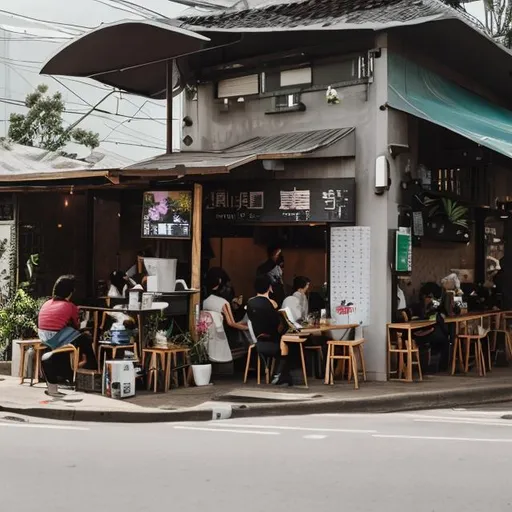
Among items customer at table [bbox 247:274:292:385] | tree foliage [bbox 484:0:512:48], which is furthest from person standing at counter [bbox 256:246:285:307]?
tree foliage [bbox 484:0:512:48]

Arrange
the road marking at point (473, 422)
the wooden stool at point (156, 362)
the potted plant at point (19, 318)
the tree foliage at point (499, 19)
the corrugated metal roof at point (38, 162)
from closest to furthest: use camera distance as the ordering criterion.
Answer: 1. the road marking at point (473, 422)
2. the wooden stool at point (156, 362)
3. the potted plant at point (19, 318)
4. the corrugated metal roof at point (38, 162)
5. the tree foliage at point (499, 19)

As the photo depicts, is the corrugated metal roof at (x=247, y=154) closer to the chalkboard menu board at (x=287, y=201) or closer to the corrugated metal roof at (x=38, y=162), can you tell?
the chalkboard menu board at (x=287, y=201)

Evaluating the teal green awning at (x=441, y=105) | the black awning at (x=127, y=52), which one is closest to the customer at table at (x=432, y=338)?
the teal green awning at (x=441, y=105)

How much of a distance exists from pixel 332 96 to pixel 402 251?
8.58 ft

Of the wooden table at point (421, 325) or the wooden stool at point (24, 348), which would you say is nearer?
the wooden table at point (421, 325)

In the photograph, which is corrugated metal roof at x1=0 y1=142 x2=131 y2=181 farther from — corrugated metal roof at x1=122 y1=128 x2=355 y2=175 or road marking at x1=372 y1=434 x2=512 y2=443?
road marking at x1=372 y1=434 x2=512 y2=443

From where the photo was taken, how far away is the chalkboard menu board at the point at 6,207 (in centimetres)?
1409

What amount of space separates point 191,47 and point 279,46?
1.46 meters

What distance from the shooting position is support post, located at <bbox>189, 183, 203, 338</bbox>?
38.8 feet

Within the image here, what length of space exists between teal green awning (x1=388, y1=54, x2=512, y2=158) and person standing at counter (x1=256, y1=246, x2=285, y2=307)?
3.27 metres

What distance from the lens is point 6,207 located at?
46.5ft

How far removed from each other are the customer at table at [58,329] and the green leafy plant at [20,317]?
1860 mm

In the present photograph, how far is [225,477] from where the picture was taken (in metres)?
6.06

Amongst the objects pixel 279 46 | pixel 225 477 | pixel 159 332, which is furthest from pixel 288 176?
pixel 225 477
